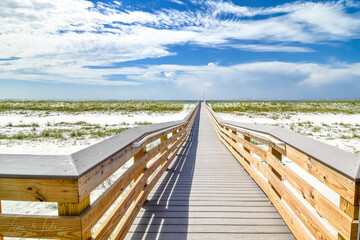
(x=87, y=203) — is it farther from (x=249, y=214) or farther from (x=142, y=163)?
(x=249, y=214)

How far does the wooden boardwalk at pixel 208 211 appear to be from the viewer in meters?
2.71

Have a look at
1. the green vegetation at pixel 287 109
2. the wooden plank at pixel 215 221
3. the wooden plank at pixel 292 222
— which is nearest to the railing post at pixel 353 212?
the wooden plank at pixel 292 222

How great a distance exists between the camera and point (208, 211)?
3.26 meters

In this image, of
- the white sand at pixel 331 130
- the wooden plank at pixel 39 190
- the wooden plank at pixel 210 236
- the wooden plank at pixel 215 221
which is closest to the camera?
the wooden plank at pixel 39 190

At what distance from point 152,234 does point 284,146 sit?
1.94 meters

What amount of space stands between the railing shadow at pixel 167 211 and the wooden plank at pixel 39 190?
1469 millimetres

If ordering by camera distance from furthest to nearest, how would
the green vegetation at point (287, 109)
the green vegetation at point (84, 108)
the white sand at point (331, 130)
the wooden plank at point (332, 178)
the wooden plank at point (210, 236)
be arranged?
1. the green vegetation at point (84, 108)
2. the green vegetation at point (287, 109)
3. the white sand at point (331, 130)
4. the wooden plank at point (210, 236)
5. the wooden plank at point (332, 178)

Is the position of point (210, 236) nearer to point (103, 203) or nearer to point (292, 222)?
point (292, 222)

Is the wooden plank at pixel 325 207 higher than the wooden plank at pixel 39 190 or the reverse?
the reverse

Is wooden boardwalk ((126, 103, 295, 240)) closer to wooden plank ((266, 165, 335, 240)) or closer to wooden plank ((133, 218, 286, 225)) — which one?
wooden plank ((133, 218, 286, 225))

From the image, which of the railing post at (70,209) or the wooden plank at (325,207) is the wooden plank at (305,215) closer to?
the wooden plank at (325,207)

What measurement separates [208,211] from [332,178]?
1900 millimetres

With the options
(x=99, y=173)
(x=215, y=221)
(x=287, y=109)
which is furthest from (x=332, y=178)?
(x=287, y=109)

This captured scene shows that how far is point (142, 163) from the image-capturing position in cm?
319
